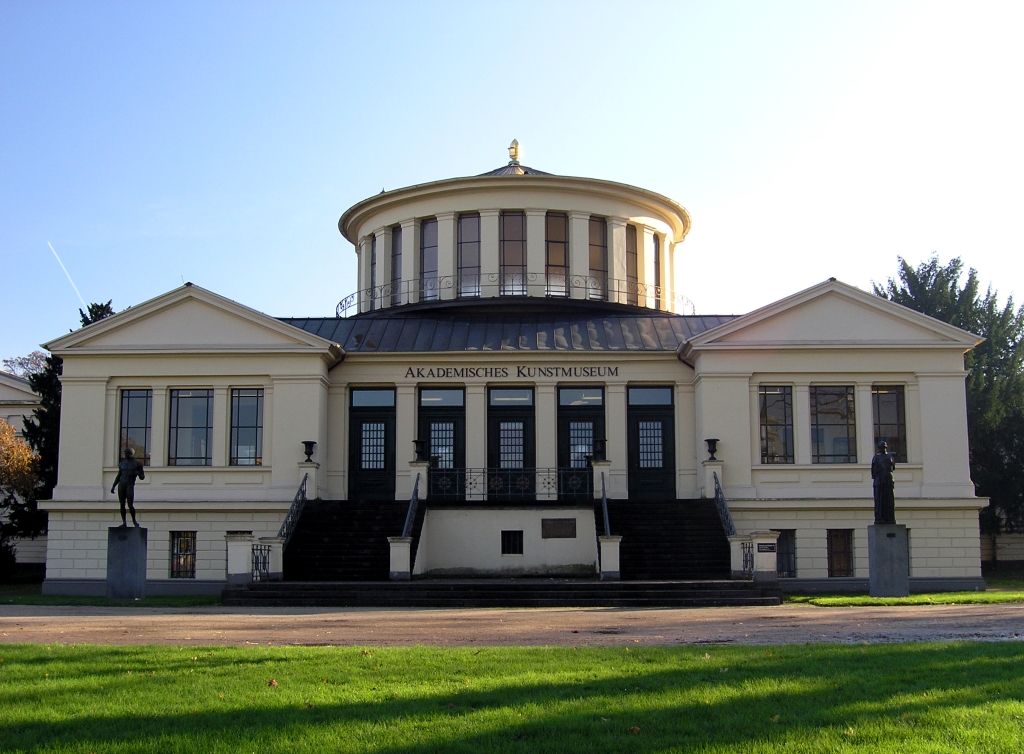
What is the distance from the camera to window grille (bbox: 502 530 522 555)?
29188 millimetres

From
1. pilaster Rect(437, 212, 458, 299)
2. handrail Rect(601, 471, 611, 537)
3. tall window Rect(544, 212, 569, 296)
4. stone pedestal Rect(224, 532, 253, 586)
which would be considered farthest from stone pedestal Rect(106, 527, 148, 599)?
tall window Rect(544, 212, 569, 296)

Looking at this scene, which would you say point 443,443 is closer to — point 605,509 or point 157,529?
point 605,509

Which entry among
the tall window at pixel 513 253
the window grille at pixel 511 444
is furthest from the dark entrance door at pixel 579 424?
the tall window at pixel 513 253

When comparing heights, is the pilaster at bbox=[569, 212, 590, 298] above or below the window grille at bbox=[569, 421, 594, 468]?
above

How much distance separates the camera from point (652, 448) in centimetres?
3131

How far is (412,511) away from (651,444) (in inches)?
295

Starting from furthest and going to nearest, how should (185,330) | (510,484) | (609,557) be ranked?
(510,484)
(185,330)
(609,557)

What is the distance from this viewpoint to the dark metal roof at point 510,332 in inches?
1256

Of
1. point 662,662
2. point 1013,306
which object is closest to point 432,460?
point 662,662

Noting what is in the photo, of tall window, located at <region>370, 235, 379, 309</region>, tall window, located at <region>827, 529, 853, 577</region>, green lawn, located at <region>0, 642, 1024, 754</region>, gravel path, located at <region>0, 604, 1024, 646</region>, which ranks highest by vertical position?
tall window, located at <region>370, 235, 379, 309</region>

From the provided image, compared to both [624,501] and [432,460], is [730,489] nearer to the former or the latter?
[624,501]

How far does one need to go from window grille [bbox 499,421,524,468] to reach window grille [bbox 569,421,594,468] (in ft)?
4.67

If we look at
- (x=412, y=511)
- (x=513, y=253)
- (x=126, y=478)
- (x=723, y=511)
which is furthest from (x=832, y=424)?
(x=126, y=478)

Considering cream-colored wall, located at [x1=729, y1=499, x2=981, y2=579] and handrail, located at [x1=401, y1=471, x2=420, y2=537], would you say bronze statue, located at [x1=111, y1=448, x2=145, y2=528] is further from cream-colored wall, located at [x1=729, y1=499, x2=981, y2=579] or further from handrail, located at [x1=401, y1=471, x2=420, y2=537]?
cream-colored wall, located at [x1=729, y1=499, x2=981, y2=579]
